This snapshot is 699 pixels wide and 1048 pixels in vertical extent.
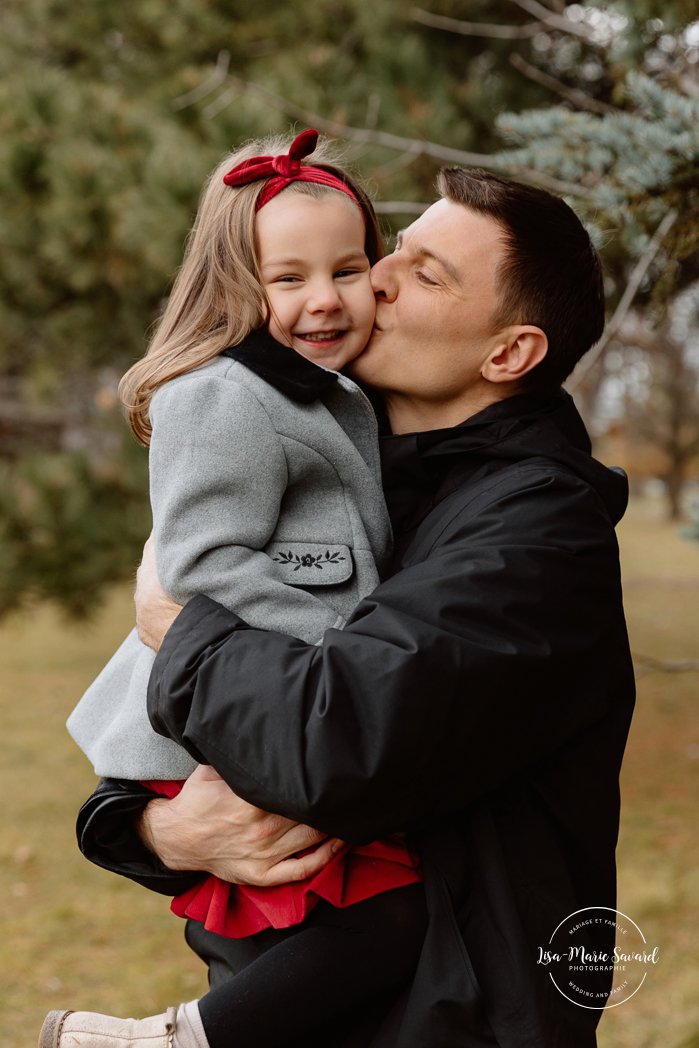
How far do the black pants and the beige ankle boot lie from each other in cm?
7

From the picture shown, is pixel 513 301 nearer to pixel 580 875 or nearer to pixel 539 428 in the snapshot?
pixel 539 428

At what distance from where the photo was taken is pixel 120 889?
4754 mm

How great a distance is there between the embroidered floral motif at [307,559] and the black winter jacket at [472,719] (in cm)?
14

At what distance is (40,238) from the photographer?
4.43 m

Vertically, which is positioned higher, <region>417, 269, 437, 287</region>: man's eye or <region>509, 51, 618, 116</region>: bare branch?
<region>509, 51, 618, 116</region>: bare branch

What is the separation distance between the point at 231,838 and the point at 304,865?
127 millimetres

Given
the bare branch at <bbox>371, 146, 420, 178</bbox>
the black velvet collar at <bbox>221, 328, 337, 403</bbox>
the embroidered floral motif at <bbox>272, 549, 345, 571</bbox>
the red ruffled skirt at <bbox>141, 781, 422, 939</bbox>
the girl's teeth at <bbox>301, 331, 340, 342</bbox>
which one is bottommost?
the red ruffled skirt at <bbox>141, 781, 422, 939</bbox>

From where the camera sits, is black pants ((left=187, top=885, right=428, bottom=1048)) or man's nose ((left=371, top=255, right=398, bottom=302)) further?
man's nose ((left=371, top=255, right=398, bottom=302))

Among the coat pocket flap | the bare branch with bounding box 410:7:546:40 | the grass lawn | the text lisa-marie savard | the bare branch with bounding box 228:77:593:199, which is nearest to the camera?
the text lisa-marie savard

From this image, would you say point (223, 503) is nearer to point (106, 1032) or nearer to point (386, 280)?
point (386, 280)

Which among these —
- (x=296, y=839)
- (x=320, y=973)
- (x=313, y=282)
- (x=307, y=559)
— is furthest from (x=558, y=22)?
(x=320, y=973)

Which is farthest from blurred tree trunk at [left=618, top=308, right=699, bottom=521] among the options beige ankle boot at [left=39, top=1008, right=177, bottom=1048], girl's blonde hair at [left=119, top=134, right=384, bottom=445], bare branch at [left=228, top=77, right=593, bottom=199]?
beige ankle boot at [left=39, top=1008, right=177, bottom=1048]

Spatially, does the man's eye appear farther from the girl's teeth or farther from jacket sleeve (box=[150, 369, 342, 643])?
jacket sleeve (box=[150, 369, 342, 643])

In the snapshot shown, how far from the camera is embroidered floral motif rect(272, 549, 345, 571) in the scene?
4.96 feet
